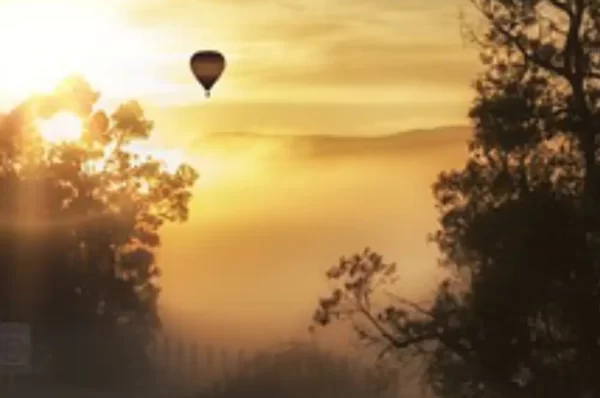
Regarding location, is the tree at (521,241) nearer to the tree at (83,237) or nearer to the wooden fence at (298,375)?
the wooden fence at (298,375)

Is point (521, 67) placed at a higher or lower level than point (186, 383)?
higher

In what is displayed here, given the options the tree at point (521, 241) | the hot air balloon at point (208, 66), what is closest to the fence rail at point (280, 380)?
the hot air balloon at point (208, 66)

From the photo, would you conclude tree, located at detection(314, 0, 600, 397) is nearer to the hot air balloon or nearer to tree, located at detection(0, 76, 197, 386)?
the hot air balloon

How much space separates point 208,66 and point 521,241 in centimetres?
2172

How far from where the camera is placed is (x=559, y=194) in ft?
132

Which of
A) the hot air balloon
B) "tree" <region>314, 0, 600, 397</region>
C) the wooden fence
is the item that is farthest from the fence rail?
"tree" <region>314, 0, 600, 397</region>

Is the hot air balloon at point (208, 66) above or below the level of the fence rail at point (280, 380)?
above

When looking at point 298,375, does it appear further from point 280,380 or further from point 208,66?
point 208,66

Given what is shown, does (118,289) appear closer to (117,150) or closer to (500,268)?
(117,150)

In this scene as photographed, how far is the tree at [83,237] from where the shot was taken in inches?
3295

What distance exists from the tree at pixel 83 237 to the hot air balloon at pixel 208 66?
26.1 meters

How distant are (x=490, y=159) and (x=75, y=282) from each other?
47009 millimetres

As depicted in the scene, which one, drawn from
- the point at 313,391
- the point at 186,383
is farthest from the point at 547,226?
the point at 186,383

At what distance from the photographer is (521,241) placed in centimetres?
3934
